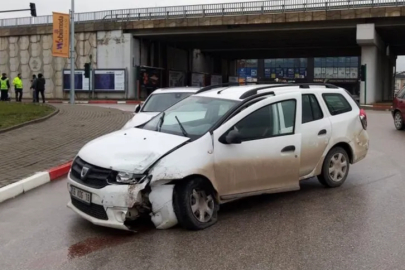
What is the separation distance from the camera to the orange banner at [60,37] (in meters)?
29.0

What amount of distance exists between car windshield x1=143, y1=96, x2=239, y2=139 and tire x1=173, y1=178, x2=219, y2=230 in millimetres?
585

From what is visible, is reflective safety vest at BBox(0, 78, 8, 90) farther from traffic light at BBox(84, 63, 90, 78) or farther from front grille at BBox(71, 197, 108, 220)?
front grille at BBox(71, 197, 108, 220)

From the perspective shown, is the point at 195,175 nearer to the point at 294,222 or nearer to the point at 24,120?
the point at 294,222

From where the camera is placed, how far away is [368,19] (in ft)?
100.0

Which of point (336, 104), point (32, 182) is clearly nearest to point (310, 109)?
point (336, 104)

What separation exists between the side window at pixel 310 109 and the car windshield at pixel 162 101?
4.27 m

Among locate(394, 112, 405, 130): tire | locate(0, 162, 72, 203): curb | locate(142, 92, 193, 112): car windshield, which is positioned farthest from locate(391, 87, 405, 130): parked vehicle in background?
locate(0, 162, 72, 203): curb

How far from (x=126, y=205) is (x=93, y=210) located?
17.9 inches

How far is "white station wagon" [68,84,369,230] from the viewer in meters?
4.70

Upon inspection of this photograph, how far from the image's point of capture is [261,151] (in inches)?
215

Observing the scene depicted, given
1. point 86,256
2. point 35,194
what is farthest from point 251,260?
point 35,194

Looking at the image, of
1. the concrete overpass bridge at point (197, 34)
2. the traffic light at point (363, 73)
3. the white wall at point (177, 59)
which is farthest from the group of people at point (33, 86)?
the traffic light at point (363, 73)

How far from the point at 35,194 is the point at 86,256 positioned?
2.80m

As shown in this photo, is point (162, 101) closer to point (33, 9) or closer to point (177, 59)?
point (33, 9)
